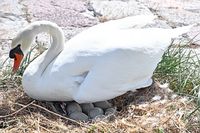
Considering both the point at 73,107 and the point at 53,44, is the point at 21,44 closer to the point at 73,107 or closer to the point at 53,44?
the point at 53,44

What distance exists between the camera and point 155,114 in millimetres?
3771

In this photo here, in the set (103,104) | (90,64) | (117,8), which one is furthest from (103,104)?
(117,8)

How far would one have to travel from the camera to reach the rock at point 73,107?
3855 mm

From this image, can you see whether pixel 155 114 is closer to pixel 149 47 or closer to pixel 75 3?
pixel 149 47

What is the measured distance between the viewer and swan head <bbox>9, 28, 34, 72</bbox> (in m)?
3.79

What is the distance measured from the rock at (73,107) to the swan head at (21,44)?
45 centimetres

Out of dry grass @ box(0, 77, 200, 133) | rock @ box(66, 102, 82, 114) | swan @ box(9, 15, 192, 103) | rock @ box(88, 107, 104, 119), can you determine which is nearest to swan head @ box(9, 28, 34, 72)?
swan @ box(9, 15, 192, 103)

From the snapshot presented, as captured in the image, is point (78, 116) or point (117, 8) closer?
point (78, 116)

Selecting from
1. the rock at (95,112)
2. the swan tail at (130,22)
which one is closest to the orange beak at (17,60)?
the rock at (95,112)

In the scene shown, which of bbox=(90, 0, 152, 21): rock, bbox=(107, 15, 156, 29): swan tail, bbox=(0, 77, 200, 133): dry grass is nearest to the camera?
bbox=(0, 77, 200, 133): dry grass

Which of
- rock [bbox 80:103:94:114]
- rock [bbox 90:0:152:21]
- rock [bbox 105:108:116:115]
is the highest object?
rock [bbox 105:108:116:115]

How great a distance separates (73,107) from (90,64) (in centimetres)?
32

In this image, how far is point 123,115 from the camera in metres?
3.81

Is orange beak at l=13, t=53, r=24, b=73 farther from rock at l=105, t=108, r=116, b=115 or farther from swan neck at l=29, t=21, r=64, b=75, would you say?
rock at l=105, t=108, r=116, b=115
